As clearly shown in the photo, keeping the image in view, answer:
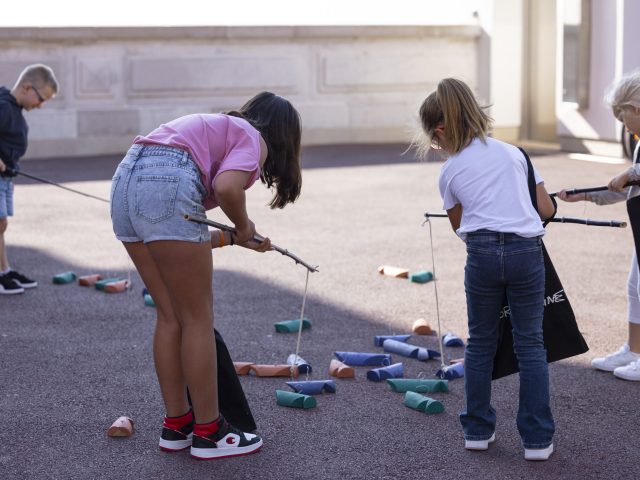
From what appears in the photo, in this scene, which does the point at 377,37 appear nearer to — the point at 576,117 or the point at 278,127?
the point at 576,117

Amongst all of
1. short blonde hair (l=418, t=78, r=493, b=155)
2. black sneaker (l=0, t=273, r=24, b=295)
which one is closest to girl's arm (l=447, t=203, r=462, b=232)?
short blonde hair (l=418, t=78, r=493, b=155)

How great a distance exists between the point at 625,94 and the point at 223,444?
249 centimetres

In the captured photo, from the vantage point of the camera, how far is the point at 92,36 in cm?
1788

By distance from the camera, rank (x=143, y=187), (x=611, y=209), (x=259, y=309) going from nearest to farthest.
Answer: (x=143, y=187)
(x=259, y=309)
(x=611, y=209)

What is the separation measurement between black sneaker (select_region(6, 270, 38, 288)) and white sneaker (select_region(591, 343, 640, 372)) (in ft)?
13.9

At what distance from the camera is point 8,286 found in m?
7.81

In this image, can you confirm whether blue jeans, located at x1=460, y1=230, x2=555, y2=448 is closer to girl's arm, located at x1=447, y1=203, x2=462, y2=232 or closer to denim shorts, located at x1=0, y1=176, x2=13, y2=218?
girl's arm, located at x1=447, y1=203, x2=462, y2=232

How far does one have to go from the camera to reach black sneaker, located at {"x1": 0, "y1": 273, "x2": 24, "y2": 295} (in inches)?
307

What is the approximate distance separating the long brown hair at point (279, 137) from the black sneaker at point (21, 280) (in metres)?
4.06

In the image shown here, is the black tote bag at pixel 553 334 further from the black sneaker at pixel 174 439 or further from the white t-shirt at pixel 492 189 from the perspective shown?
the black sneaker at pixel 174 439

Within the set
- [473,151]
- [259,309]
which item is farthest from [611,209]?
[473,151]

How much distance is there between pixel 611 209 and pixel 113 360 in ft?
Result: 22.4

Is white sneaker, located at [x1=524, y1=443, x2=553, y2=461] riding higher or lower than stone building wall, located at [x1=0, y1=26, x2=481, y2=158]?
lower

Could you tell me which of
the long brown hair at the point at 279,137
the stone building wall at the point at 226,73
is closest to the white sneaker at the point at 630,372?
the long brown hair at the point at 279,137
